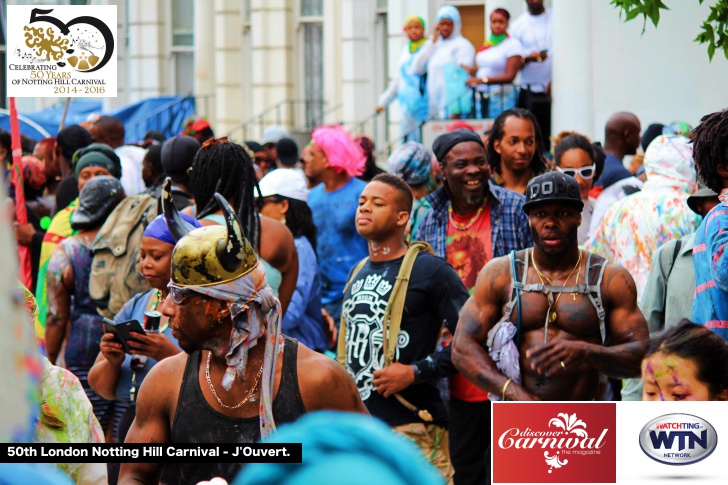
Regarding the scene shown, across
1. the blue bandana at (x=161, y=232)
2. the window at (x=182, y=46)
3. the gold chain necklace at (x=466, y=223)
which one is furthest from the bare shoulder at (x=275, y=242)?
the window at (x=182, y=46)

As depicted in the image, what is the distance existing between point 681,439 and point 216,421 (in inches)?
55.8

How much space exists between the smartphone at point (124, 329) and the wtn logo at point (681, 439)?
6.56 ft

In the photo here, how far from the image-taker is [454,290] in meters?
5.55

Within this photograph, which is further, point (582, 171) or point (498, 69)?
point (498, 69)

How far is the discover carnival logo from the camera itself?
11.8 ft

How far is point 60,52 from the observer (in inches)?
178

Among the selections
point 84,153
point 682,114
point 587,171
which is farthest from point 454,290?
point 682,114

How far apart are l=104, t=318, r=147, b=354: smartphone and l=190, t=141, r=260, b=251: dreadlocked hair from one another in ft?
4.05

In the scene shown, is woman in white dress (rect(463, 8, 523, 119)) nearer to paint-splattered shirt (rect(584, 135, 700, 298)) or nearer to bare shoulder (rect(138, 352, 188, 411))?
paint-splattered shirt (rect(584, 135, 700, 298))

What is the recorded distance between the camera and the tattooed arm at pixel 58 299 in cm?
625

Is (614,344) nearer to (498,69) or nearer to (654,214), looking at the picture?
(654,214)

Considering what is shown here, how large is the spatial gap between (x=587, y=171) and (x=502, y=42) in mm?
5948

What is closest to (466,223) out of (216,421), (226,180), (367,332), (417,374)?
(367,332)
